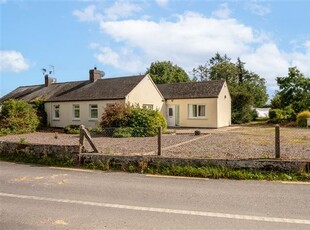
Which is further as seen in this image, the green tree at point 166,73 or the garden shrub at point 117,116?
the green tree at point 166,73

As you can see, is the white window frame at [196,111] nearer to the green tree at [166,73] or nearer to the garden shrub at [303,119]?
the garden shrub at [303,119]

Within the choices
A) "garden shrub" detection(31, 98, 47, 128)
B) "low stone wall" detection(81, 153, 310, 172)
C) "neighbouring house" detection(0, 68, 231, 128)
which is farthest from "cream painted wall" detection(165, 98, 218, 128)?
"low stone wall" detection(81, 153, 310, 172)

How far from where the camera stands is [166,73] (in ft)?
230

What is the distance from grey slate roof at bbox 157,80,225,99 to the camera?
3004cm

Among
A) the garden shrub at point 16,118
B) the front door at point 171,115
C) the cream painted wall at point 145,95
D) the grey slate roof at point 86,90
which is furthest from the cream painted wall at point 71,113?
the front door at point 171,115

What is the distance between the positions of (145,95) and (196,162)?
2035cm

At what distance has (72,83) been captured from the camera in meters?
33.4

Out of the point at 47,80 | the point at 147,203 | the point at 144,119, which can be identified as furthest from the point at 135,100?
the point at 147,203

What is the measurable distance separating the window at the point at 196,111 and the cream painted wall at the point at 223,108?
157cm

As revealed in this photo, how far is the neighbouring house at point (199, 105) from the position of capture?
29516 mm

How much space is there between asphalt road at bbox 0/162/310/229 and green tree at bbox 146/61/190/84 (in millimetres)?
61077

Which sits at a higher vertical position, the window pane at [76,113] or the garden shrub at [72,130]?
the window pane at [76,113]

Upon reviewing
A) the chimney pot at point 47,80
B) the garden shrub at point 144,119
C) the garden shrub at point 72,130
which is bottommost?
the garden shrub at point 72,130

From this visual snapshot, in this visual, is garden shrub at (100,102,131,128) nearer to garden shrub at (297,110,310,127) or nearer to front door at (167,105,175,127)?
front door at (167,105,175,127)
